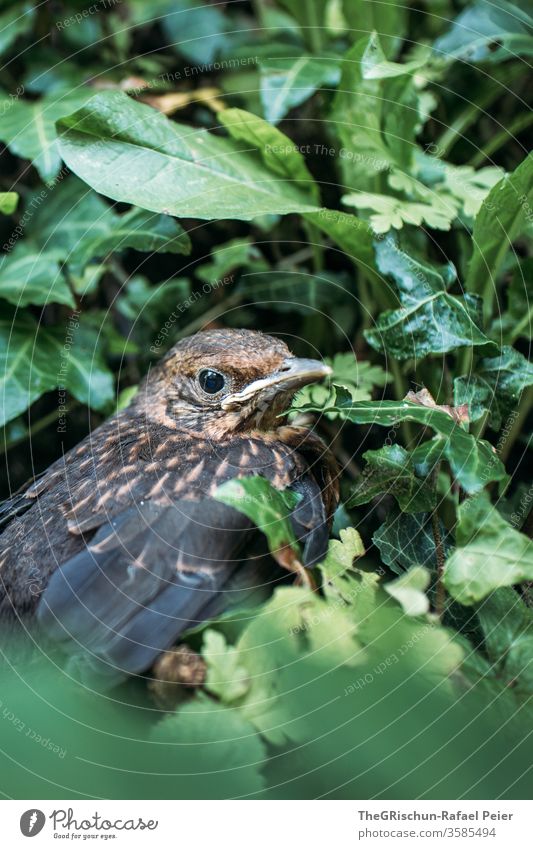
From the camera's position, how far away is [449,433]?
169 centimetres

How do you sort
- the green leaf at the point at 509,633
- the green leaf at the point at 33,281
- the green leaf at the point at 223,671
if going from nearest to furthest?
the green leaf at the point at 223,671 → the green leaf at the point at 509,633 → the green leaf at the point at 33,281

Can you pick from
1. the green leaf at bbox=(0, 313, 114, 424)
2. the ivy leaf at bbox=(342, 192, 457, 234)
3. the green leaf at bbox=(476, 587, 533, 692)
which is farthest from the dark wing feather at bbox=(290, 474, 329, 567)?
the green leaf at bbox=(0, 313, 114, 424)

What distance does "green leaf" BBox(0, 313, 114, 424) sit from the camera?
2.31 metres

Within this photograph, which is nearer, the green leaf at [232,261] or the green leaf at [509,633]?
the green leaf at [509,633]

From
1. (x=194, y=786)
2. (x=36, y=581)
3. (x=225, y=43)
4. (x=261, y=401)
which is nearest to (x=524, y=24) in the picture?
(x=225, y=43)

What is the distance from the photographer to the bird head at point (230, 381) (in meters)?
1.89

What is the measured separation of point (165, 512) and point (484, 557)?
0.63 meters

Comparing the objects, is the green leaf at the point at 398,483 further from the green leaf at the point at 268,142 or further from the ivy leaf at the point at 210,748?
the green leaf at the point at 268,142

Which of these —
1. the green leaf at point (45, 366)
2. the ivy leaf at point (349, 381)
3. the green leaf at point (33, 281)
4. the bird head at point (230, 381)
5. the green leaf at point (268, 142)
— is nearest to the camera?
the bird head at point (230, 381)

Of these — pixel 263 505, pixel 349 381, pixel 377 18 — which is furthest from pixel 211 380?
pixel 377 18

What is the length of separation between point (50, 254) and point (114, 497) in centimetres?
107

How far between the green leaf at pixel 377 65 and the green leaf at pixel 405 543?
1091 mm

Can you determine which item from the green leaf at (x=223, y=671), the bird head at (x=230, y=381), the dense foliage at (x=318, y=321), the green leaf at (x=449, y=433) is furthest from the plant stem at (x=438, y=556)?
the green leaf at (x=223, y=671)

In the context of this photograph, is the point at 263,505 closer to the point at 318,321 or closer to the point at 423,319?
the point at 423,319
